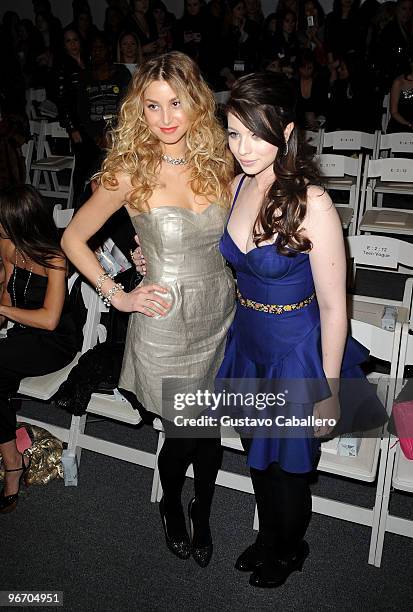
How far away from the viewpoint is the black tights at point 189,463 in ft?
6.93

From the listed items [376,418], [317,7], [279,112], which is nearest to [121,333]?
[376,418]

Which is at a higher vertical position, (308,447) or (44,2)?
(44,2)

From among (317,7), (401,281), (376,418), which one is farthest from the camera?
(317,7)

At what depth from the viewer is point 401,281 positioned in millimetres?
4570

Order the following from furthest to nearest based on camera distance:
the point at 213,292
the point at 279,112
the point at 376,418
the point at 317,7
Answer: the point at 317,7, the point at 376,418, the point at 213,292, the point at 279,112

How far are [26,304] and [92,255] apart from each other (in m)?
0.89

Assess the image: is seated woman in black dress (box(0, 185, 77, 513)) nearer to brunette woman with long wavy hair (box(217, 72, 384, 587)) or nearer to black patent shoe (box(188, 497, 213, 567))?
black patent shoe (box(188, 497, 213, 567))

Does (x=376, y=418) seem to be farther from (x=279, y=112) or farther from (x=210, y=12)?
(x=210, y=12)

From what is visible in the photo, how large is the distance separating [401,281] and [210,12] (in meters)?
5.73

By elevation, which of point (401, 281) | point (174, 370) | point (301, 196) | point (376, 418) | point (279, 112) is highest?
point (279, 112)

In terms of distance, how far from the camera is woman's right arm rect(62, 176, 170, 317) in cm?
189

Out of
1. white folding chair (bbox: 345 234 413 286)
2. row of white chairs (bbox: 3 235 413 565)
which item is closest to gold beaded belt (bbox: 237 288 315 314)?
row of white chairs (bbox: 3 235 413 565)

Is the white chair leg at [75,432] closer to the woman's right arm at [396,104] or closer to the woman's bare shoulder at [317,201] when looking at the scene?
the woman's bare shoulder at [317,201]

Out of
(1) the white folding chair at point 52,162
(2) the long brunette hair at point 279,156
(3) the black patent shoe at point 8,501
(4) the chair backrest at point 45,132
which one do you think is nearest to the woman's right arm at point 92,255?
(2) the long brunette hair at point 279,156
